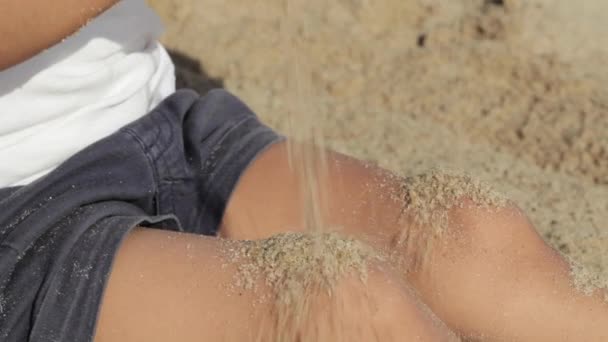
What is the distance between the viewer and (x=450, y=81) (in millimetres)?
1679

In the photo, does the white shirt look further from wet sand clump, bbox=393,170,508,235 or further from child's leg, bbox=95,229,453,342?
wet sand clump, bbox=393,170,508,235

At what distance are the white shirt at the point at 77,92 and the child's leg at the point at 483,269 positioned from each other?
23 cm

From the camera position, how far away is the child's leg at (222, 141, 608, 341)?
869mm

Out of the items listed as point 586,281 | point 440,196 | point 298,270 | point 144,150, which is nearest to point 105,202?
point 144,150

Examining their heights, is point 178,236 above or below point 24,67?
below

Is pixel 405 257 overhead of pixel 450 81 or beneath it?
beneath

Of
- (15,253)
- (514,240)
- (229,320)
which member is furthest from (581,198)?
(15,253)

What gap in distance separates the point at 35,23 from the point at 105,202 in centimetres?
19

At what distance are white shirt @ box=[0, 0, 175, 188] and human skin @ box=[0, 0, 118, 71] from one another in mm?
62

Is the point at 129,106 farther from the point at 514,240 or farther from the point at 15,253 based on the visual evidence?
the point at 514,240

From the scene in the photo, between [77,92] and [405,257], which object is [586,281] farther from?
[77,92]

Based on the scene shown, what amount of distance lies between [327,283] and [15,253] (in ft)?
0.97

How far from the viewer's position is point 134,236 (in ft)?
2.74

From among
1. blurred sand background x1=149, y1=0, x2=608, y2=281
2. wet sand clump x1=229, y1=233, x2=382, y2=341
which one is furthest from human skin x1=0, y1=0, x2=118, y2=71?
blurred sand background x1=149, y1=0, x2=608, y2=281
